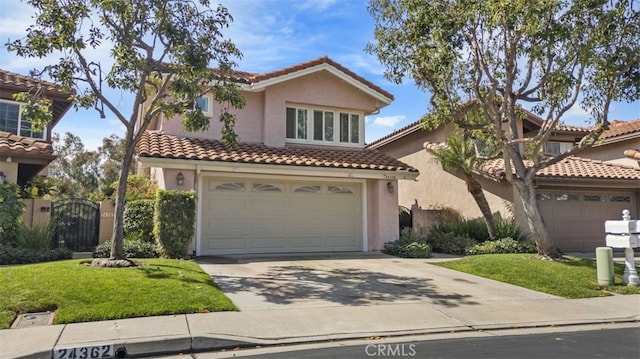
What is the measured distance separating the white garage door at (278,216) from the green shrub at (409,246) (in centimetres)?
134

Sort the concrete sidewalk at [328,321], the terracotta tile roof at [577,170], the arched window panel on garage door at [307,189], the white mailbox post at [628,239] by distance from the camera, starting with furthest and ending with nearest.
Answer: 1. the terracotta tile roof at [577,170]
2. the arched window panel on garage door at [307,189]
3. the white mailbox post at [628,239]
4. the concrete sidewalk at [328,321]

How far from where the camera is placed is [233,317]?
729 cm

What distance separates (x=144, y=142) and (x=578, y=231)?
15.9 metres

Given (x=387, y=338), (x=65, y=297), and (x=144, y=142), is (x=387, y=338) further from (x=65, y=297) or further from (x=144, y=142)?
(x=144, y=142)

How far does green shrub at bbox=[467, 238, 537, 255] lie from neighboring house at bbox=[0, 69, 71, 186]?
12.9m

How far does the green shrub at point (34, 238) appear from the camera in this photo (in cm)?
1227

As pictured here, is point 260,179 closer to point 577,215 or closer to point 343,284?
point 343,284

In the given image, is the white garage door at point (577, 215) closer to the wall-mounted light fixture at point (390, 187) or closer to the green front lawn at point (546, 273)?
the green front lawn at point (546, 273)

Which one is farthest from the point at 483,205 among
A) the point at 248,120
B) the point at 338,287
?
the point at 338,287

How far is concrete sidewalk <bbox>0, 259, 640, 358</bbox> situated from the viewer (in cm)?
607

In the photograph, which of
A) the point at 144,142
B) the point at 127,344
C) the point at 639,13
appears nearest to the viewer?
the point at 127,344

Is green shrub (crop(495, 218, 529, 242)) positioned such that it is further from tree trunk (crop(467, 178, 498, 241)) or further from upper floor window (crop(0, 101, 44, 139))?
upper floor window (crop(0, 101, 44, 139))

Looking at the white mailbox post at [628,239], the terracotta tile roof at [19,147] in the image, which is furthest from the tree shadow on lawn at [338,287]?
the terracotta tile roof at [19,147]

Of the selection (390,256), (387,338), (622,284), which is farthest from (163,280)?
(622,284)
